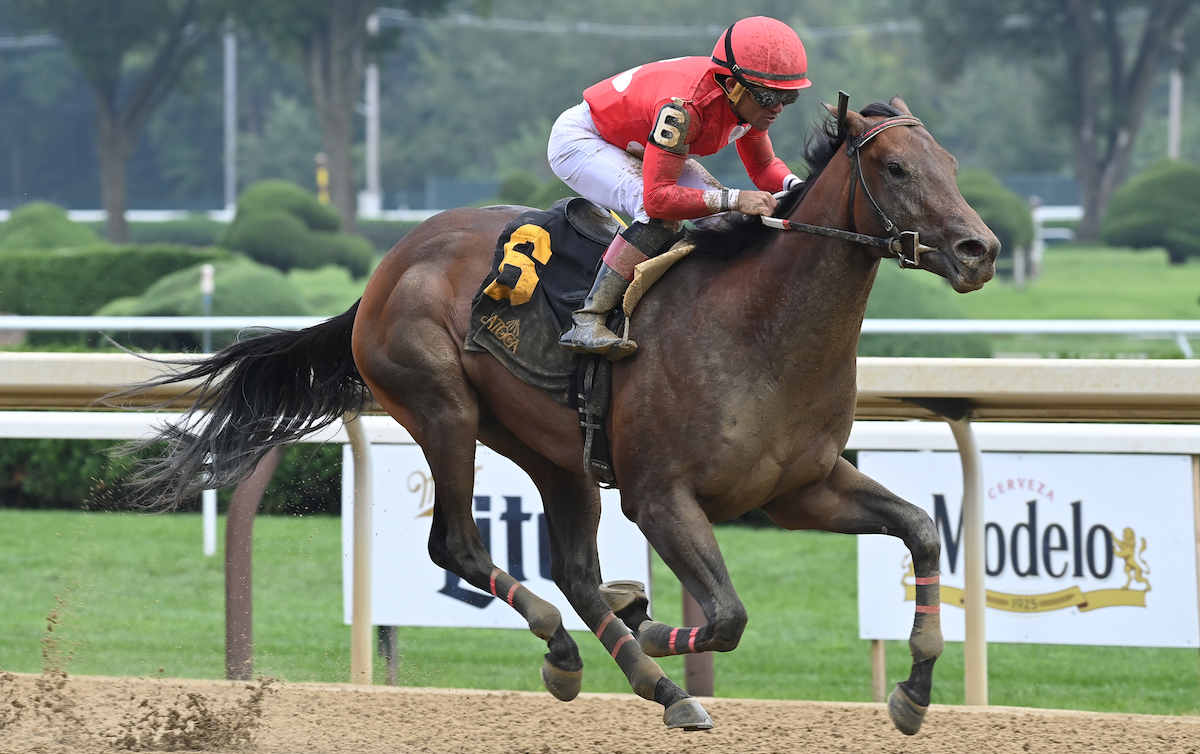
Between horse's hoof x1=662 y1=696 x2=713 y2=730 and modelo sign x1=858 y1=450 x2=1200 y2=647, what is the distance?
4.06 ft

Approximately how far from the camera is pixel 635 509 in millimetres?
3150

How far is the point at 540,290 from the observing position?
3373 mm

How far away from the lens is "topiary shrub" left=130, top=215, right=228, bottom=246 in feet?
94.2

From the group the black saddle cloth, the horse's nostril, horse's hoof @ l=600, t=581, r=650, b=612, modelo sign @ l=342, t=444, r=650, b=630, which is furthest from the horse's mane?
modelo sign @ l=342, t=444, r=650, b=630

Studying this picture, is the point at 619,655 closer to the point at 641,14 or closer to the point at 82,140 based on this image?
the point at 641,14

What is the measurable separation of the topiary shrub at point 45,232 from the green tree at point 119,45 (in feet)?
18.6

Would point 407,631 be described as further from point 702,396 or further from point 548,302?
point 702,396

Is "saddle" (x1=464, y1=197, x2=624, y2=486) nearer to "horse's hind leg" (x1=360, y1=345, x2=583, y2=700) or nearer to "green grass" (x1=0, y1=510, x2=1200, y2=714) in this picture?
"horse's hind leg" (x1=360, y1=345, x2=583, y2=700)

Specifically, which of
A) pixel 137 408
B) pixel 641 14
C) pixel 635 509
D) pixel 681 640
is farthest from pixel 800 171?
pixel 641 14

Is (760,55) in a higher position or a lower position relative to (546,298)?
higher

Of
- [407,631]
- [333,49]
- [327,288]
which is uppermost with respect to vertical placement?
[333,49]

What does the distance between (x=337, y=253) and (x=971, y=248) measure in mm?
17888

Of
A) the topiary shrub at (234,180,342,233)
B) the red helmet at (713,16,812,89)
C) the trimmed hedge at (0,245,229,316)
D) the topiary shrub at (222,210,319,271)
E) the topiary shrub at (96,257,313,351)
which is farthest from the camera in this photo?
the topiary shrub at (234,180,342,233)

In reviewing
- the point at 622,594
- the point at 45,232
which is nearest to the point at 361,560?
the point at 622,594
